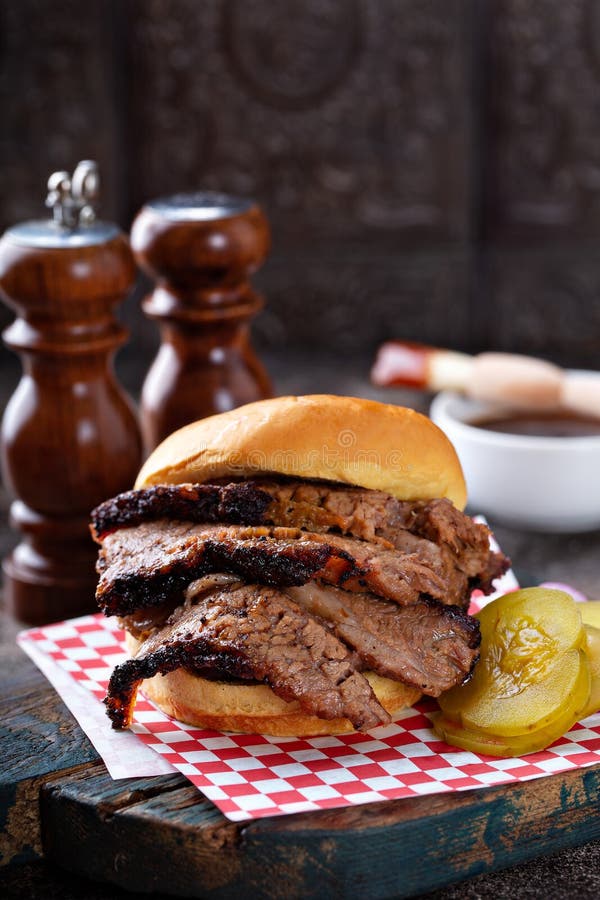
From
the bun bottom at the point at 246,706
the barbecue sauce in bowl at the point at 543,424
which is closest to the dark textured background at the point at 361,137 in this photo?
the barbecue sauce in bowl at the point at 543,424

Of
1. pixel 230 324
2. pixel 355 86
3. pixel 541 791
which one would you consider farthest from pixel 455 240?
pixel 541 791

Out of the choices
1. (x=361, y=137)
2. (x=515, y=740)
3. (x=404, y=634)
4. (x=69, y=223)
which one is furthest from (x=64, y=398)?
(x=361, y=137)

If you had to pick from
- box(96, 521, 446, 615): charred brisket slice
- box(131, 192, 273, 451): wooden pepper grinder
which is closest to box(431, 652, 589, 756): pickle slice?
box(96, 521, 446, 615): charred brisket slice

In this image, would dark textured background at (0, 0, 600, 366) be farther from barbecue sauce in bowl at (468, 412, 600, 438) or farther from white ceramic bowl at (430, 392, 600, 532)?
white ceramic bowl at (430, 392, 600, 532)

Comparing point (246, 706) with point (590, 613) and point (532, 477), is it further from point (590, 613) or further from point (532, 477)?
point (532, 477)

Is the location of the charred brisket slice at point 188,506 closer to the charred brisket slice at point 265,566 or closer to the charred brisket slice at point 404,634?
the charred brisket slice at point 265,566
